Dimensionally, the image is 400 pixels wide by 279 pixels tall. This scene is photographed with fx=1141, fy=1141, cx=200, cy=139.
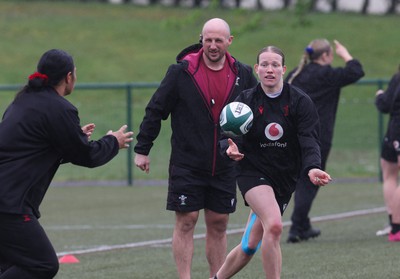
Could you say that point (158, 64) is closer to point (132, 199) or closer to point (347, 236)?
point (132, 199)

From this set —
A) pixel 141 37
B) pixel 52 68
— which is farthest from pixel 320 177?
pixel 141 37

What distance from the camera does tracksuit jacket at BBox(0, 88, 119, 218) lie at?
7398mm

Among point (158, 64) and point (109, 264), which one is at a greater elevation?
point (109, 264)

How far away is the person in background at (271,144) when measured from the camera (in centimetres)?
855

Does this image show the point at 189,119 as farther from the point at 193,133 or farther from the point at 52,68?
the point at 52,68

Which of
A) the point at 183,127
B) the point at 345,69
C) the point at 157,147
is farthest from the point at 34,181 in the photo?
the point at 157,147

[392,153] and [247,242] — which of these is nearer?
[247,242]

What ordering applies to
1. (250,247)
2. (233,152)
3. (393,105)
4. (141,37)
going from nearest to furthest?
(233,152) → (250,247) → (393,105) → (141,37)

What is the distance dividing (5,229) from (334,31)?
36209 millimetres

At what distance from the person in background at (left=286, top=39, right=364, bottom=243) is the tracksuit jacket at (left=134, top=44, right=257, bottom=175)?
347 cm

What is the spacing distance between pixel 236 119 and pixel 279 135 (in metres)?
0.45

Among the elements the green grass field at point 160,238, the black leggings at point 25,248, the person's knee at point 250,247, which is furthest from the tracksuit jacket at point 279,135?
the black leggings at point 25,248

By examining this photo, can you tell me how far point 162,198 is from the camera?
18422 mm

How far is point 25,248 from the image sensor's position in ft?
24.3
